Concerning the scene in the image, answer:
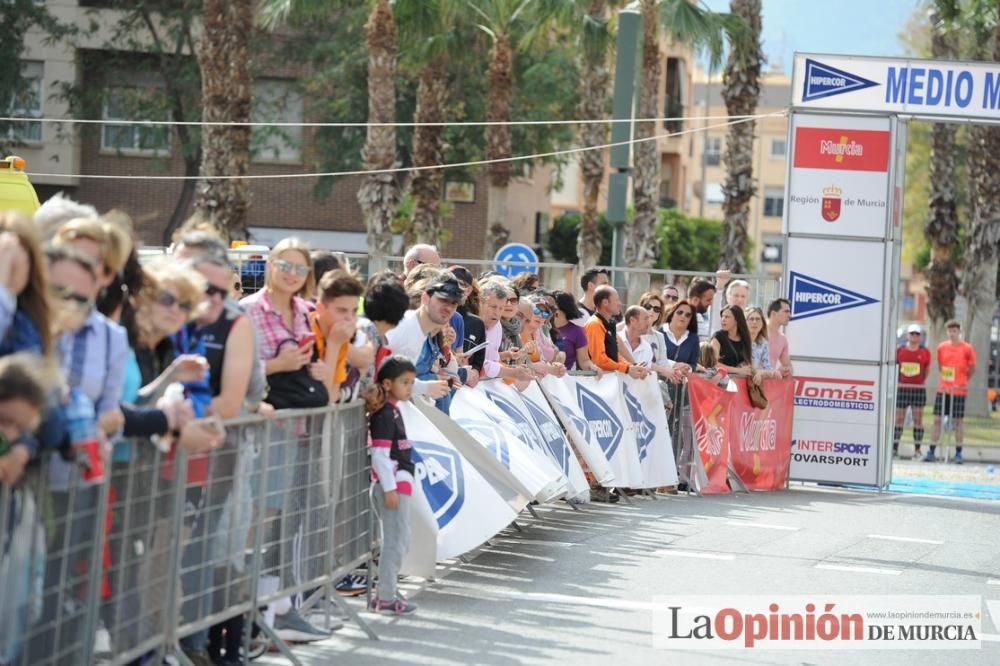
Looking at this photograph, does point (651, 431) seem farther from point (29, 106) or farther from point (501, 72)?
point (29, 106)

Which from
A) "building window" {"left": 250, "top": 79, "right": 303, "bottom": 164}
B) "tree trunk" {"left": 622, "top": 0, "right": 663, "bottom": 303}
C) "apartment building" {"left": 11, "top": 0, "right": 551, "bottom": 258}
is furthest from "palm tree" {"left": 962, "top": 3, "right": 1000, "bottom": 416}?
"building window" {"left": 250, "top": 79, "right": 303, "bottom": 164}

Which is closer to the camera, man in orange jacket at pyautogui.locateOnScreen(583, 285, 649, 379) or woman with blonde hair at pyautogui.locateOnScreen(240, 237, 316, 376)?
woman with blonde hair at pyautogui.locateOnScreen(240, 237, 316, 376)

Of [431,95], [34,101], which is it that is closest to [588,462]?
[431,95]

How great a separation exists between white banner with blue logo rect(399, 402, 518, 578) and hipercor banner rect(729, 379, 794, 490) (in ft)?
23.1

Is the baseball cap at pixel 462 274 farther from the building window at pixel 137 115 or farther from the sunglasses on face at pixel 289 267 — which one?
the building window at pixel 137 115

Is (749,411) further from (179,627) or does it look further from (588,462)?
(179,627)

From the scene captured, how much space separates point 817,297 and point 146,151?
95.4 feet

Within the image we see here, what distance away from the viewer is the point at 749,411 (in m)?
17.3

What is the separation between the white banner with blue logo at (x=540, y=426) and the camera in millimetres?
12227

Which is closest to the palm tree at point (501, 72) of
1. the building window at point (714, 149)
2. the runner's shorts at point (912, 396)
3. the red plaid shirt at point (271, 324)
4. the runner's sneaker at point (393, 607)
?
the runner's shorts at point (912, 396)

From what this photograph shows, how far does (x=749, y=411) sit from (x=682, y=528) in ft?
13.7

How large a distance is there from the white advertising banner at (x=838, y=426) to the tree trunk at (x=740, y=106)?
10.5 m

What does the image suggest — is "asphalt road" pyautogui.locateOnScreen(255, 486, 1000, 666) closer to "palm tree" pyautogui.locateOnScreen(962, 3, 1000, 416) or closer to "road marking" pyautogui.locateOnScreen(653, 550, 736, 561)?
"road marking" pyautogui.locateOnScreen(653, 550, 736, 561)

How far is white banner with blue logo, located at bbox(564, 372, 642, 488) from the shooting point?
1437 cm
